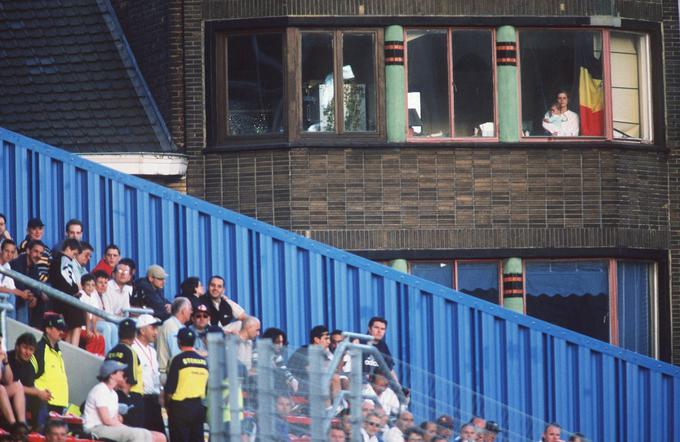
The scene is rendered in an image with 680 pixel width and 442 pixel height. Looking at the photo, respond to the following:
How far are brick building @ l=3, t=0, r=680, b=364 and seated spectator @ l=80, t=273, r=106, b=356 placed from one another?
561 cm

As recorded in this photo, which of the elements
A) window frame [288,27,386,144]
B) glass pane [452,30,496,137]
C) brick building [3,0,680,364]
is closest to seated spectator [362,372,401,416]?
brick building [3,0,680,364]

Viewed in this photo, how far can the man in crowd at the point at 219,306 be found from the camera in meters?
18.8

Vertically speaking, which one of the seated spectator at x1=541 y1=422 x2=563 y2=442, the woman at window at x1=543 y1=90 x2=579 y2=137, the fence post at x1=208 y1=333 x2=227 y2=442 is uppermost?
the woman at window at x1=543 y1=90 x2=579 y2=137

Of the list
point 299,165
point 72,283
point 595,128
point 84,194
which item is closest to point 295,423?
point 72,283

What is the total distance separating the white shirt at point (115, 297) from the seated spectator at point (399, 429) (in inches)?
225

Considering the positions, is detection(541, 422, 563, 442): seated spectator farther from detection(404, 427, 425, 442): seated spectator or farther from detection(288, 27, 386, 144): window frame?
detection(288, 27, 386, 144): window frame

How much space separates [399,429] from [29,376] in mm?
4366

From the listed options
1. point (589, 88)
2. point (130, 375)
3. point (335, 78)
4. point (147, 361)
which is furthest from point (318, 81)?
point (130, 375)

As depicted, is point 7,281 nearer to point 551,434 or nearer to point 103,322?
point 103,322

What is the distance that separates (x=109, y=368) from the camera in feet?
50.5

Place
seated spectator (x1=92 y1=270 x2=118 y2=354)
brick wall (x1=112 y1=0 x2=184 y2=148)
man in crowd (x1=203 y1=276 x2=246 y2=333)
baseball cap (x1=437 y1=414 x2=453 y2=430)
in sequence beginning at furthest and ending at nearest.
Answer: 1. brick wall (x1=112 y1=0 x2=184 y2=148)
2. man in crowd (x1=203 y1=276 x2=246 y2=333)
3. seated spectator (x1=92 y1=270 x2=118 y2=354)
4. baseball cap (x1=437 y1=414 x2=453 y2=430)

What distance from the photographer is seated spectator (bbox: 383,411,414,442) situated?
12289mm

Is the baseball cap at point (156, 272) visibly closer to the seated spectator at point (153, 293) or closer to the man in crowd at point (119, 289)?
the seated spectator at point (153, 293)

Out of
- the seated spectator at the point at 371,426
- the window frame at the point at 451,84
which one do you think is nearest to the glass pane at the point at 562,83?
the window frame at the point at 451,84
